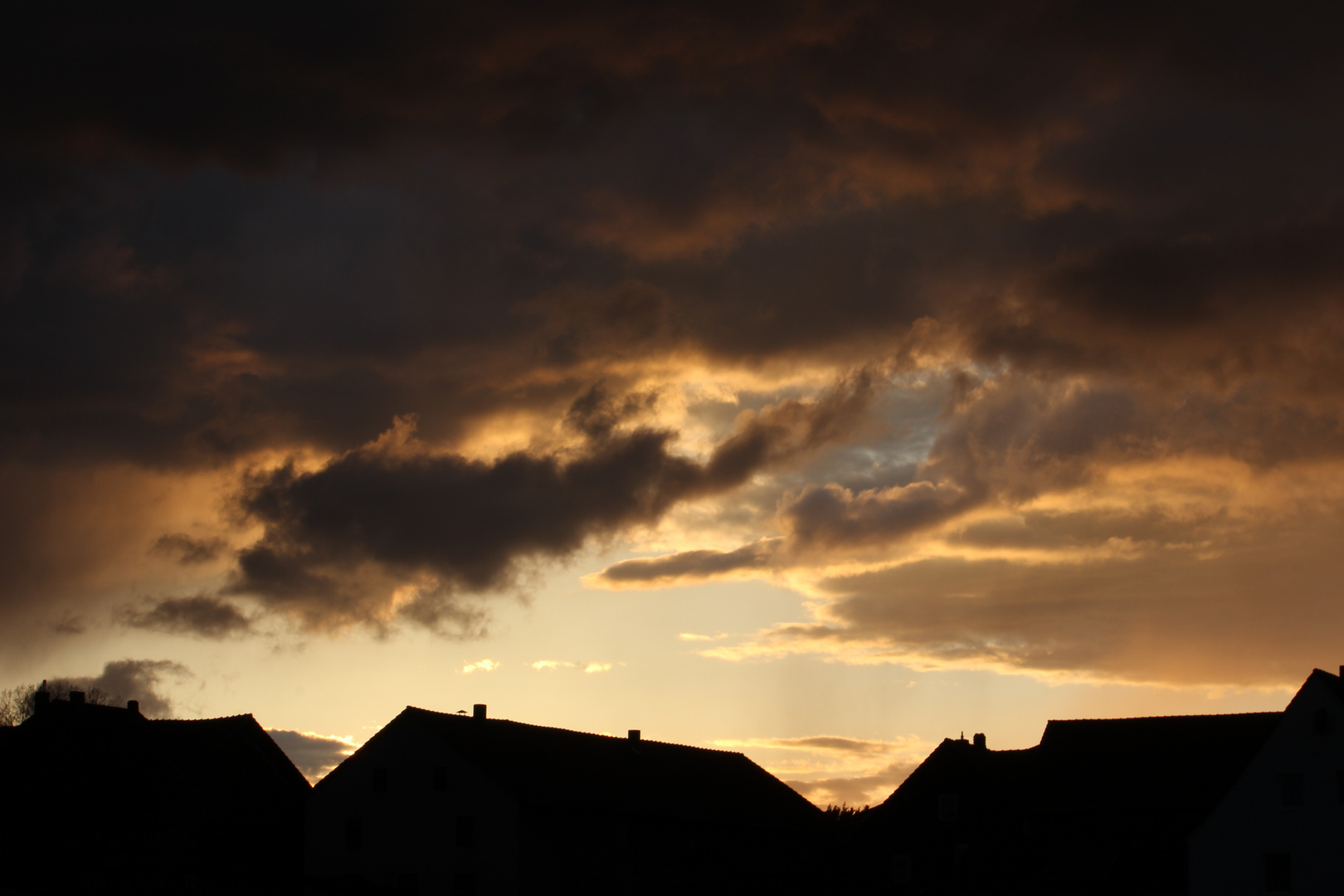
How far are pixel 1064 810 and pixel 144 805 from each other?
148ft

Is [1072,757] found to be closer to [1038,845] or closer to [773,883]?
[1038,845]

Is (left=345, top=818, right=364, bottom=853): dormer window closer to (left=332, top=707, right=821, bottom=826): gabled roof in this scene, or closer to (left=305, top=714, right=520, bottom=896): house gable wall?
(left=305, top=714, right=520, bottom=896): house gable wall

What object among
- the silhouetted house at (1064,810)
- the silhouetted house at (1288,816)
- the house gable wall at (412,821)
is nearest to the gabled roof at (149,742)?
the house gable wall at (412,821)

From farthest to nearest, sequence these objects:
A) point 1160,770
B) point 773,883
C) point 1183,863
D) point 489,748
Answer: point 773,883, point 489,748, point 1160,770, point 1183,863

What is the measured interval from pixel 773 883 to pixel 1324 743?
31469 millimetres

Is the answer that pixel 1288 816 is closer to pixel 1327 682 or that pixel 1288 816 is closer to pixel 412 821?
pixel 1327 682

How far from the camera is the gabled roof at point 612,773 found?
62.4 m

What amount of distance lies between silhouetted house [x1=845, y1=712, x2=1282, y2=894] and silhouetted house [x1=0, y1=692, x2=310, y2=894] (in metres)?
31.5

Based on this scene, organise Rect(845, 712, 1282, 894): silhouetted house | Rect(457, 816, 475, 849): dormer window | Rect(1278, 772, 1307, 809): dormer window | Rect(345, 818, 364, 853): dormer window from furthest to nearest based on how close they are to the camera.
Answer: Rect(345, 818, 364, 853): dormer window < Rect(457, 816, 475, 849): dormer window < Rect(845, 712, 1282, 894): silhouetted house < Rect(1278, 772, 1307, 809): dormer window

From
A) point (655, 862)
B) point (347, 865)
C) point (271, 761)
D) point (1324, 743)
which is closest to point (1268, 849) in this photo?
point (1324, 743)

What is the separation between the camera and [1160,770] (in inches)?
2366

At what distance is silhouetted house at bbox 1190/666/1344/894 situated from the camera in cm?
4947

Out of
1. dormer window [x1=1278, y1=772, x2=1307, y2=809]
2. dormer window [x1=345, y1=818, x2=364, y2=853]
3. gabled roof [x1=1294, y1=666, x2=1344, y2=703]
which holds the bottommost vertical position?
dormer window [x1=345, y1=818, x2=364, y2=853]

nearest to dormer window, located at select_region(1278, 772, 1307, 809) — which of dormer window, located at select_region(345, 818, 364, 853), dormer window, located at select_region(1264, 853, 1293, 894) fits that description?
dormer window, located at select_region(1264, 853, 1293, 894)
